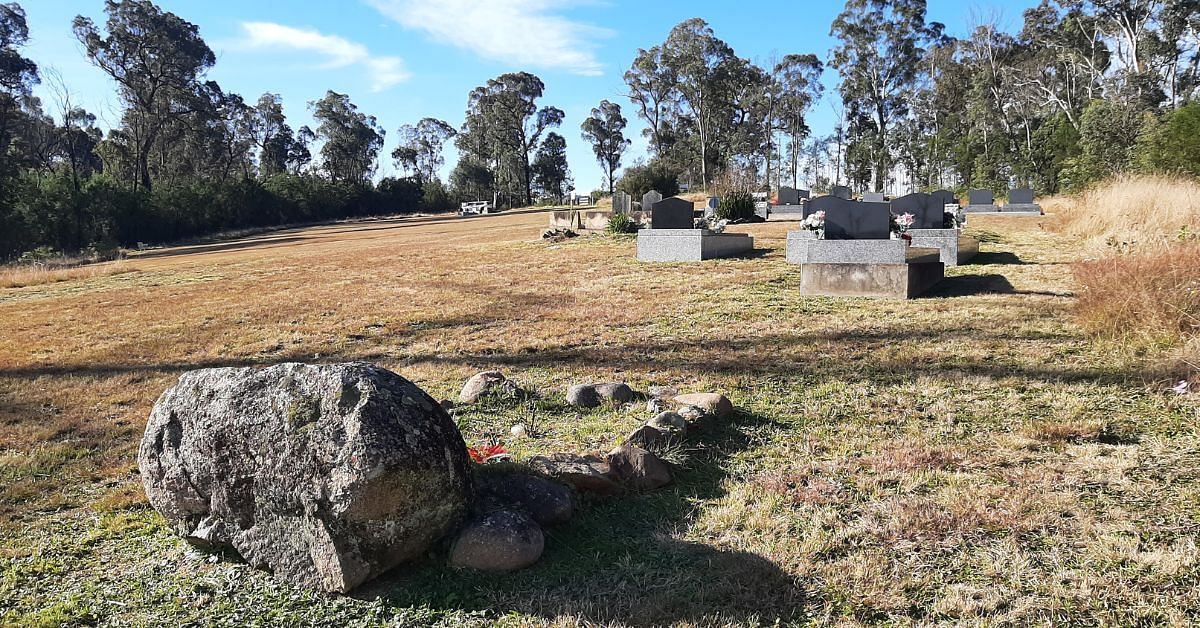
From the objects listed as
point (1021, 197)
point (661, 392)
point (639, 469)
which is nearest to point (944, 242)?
point (661, 392)

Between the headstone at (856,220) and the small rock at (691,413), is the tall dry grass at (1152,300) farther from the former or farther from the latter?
the small rock at (691,413)

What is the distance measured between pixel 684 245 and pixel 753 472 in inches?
403

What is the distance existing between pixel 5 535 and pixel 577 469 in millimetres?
2586

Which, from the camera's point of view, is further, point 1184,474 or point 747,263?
point 747,263

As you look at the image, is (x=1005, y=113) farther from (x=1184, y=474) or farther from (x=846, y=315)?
(x=1184, y=474)

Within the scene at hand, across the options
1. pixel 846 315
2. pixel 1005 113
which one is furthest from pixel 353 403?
pixel 1005 113

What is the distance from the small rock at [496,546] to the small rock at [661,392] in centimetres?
227

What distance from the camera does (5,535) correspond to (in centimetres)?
331

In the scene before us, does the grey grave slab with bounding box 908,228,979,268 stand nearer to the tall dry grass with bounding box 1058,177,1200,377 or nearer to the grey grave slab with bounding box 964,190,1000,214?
the tall dry grass with bounding box 1058,177,1200,377

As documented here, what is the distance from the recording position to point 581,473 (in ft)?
11.0

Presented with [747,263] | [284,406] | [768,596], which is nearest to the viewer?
[768,596]

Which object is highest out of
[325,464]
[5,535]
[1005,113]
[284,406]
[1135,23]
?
[1135,23]

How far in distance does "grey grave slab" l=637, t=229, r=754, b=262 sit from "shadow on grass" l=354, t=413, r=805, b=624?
10.6m

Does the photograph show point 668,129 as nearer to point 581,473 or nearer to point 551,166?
point 551,166
